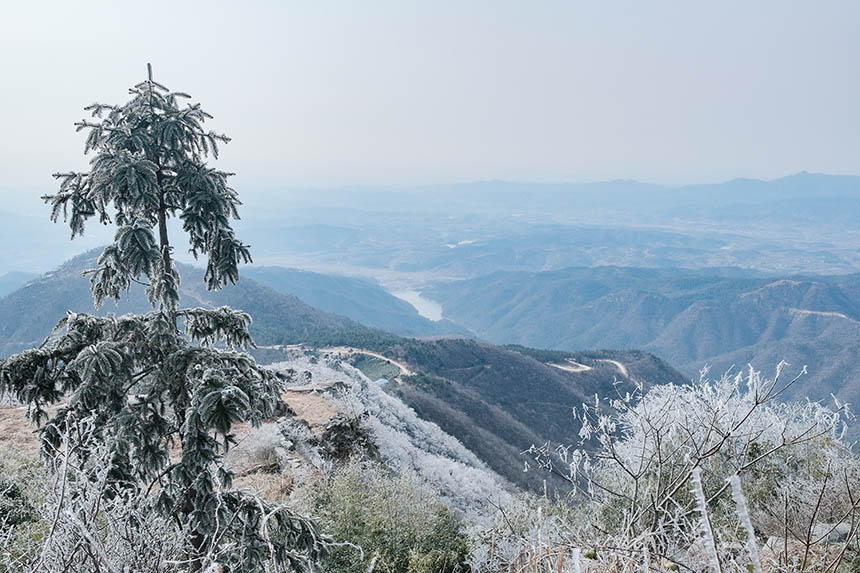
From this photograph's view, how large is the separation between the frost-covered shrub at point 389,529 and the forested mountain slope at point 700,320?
122 meters

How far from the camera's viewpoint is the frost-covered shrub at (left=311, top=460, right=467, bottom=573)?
6974mm

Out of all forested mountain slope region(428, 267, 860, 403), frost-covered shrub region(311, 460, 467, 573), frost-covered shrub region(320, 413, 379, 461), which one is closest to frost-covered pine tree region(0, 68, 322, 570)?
frost-covered shrub region(311, 460, 467, 573)

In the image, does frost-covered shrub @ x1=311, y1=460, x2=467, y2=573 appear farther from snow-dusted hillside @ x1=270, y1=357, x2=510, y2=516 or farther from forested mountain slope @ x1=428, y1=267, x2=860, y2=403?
forested mountain slope @ x1=428, y1=267, x2=860, y2=403

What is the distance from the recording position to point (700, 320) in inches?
6171

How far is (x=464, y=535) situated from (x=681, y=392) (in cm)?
826

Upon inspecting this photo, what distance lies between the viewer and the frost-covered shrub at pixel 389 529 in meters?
6.97

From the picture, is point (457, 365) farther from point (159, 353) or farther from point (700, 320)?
point (700, 320)

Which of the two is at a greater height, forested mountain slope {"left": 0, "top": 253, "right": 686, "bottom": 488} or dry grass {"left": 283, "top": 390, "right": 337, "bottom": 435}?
dry grass {"left": 283, "top": 390, "right": 337, "bottom": 435}

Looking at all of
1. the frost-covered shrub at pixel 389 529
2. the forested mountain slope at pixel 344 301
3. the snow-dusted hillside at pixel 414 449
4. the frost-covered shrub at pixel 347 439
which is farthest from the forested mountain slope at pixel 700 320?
the frost-covered shrub at pixel 389 529

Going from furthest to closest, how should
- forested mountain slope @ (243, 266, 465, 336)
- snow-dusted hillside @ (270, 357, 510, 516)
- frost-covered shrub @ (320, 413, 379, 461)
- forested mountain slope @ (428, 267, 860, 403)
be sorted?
forested mountain slope @ (243, 266, 465, 336) < forested mountain slope @ (428, 267, 860, 403) < snow-dusted hillside @ (270, 357, 510, 516) < frost-covered shrub @ (320, 413, 379, 461)

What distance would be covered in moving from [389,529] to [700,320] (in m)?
168

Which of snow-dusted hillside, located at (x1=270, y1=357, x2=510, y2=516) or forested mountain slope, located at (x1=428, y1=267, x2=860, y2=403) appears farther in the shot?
forested mountain slope, located at (x1=428, y1=267, x2=860, y2=403)

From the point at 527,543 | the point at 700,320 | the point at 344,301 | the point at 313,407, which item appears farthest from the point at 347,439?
the point at 344,301

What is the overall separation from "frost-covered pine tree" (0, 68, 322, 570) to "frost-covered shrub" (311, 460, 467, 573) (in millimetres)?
1766
